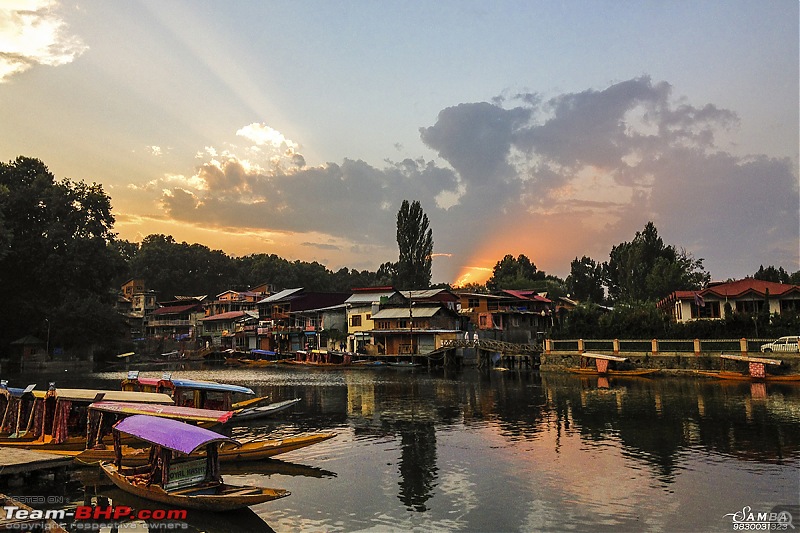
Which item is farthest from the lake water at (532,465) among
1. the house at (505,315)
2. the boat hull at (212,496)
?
the house at (505,315)

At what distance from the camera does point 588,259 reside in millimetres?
110125

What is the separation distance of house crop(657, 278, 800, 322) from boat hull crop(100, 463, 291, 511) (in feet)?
152

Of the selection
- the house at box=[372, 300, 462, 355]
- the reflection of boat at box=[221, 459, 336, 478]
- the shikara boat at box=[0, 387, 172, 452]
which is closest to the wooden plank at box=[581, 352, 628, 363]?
the house at box=[372, 300, 462, 355]

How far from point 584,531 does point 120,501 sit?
11961mm

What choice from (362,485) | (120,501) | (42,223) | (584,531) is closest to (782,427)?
(584,531)

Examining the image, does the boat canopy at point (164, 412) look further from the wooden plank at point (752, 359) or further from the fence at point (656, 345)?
the fence at point (656, 345)

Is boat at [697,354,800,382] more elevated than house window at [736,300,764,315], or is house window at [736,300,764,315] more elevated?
house window at [736,300,764,315]

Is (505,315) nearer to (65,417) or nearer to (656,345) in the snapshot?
(656,345)

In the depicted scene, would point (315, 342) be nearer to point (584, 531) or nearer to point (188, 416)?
point (188, 416)

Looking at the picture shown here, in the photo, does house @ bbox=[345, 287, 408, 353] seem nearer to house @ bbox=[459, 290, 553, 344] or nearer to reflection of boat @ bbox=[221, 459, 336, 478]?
house @ bbox=[459, 290, 553, 344]

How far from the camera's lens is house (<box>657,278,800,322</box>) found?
4850 centimetres

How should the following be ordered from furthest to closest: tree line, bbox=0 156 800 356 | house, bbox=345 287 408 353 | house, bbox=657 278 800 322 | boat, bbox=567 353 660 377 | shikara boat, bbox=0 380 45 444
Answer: house, bbox=345 287 408 353, tree line, bbox=0 156 800 356, house, bbox=657 278 800 322, boat, bbox=567 353 660 377, shikara boat, bbox=0 380 45 444

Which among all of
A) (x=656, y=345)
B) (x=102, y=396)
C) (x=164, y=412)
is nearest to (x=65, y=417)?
(x=102, y=396)

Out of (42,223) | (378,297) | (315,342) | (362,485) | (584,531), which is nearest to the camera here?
(584,531)
